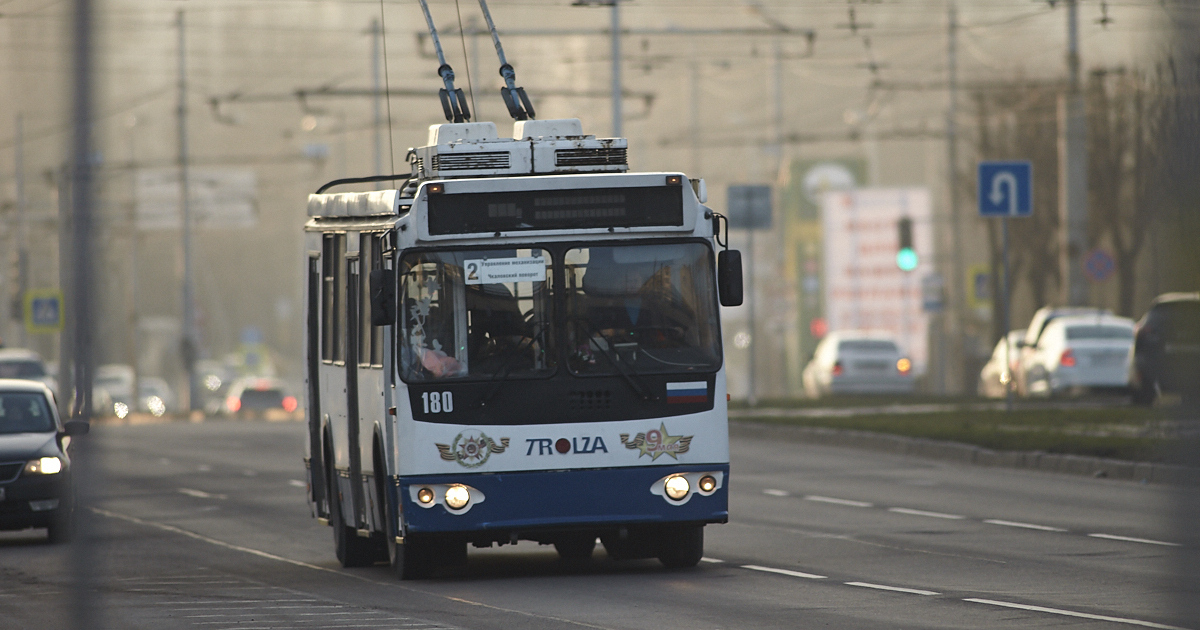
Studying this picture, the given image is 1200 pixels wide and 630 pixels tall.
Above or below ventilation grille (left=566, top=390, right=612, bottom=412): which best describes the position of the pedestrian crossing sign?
above

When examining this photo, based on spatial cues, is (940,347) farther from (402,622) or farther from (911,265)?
(402,622)

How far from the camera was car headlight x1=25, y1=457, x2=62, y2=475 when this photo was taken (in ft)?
53.8

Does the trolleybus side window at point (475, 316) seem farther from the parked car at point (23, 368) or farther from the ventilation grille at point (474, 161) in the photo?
the parked car at point (23, 368)

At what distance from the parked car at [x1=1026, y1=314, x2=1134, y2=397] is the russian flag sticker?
22.9 metres

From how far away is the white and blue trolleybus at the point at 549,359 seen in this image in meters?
11.5

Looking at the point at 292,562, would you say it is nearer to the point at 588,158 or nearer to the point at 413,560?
the point at 413,560

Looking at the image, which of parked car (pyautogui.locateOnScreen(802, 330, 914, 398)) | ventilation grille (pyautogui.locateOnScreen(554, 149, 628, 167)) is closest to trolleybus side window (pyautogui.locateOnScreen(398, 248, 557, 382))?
ventilation grille (pyautogui.locateOnScreen(554, 149, 628, 167))

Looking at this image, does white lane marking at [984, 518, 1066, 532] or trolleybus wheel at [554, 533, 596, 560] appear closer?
trolleybus wheel at [554, 533, 596, 560]

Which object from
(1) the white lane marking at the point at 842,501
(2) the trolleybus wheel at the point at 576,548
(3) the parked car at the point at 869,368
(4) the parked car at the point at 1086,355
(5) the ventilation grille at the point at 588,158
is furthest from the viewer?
(3) the parked car at the point at 869,368

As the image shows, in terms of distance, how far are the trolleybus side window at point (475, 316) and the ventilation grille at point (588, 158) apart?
0.93 meters

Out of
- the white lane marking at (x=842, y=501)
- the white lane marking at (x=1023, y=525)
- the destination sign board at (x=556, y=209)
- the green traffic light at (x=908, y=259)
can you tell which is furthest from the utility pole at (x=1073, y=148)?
the destination sign board at (x=556, y=209)

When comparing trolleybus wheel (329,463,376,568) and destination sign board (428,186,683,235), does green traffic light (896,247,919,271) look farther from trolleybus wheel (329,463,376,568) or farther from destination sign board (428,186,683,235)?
destination sign board (428,186,683,235)

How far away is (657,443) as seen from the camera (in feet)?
38.2

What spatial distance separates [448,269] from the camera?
460 inches
